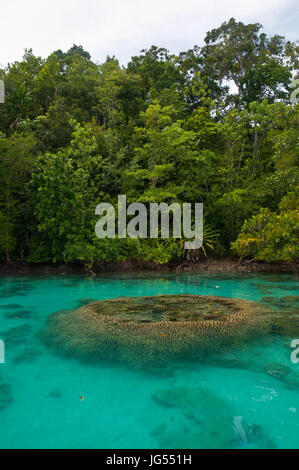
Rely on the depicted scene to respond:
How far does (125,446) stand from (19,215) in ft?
38.4

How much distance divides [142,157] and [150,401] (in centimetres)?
1194

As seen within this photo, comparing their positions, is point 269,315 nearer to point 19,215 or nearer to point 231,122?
point 19,215

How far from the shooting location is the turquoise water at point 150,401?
2633 mm

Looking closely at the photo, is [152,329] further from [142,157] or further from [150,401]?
[142,157]

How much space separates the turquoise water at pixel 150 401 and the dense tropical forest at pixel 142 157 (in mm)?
7459

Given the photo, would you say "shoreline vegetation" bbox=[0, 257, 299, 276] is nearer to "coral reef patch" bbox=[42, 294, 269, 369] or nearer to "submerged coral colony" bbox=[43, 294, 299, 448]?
"submerged coral colony" bbox=[43, 294, 299, 448]

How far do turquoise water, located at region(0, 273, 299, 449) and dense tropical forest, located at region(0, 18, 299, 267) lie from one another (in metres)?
7.46

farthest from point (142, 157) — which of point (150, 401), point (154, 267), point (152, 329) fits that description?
point (150, 401)

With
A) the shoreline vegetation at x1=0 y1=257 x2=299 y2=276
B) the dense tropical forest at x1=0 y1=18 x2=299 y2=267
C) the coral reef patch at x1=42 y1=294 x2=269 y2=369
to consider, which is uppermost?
the dense tropical forest at x1=0 y1=18 x2=299 y2=267

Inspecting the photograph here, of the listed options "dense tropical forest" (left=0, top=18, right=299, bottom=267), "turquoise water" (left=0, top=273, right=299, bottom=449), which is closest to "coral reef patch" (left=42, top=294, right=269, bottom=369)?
"turquoise water" (left=0, top=273, right=299, bottom=449)

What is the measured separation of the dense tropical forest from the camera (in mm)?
11781

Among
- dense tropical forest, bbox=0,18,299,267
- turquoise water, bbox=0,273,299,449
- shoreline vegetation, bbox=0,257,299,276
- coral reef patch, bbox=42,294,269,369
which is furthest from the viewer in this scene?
shoreline vegetation, bbox=0,257,299,276

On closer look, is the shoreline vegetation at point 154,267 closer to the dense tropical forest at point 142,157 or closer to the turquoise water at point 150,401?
the dense tropical forest at point 142,157
